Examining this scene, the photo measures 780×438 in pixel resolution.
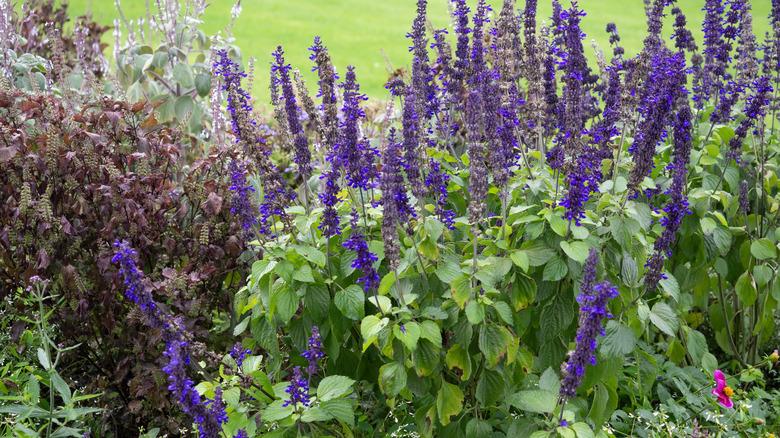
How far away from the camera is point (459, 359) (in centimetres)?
303

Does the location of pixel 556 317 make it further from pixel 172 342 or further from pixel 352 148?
pixel 172 342

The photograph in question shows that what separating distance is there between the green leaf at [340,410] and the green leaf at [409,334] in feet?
1.01

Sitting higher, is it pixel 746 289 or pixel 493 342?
pixel 493 342

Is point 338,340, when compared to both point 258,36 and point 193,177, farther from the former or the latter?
point 258,36

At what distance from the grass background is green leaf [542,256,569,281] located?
9597 millimetres

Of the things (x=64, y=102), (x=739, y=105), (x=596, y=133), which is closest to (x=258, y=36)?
(x=64, y=102)

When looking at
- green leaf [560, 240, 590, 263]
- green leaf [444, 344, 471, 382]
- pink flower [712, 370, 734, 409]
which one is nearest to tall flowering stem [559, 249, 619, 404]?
green leaf [560, 240, 590, 263]

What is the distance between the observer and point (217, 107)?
5.26 m

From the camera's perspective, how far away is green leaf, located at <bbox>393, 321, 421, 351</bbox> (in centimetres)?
275

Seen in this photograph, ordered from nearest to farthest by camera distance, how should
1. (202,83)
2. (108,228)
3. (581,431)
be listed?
(581,431), (108,228), (202,83)

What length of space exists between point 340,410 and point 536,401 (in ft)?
2.25

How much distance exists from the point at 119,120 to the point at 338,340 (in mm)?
1724

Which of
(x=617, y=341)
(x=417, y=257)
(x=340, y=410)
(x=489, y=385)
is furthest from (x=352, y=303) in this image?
(x=617, y=341)

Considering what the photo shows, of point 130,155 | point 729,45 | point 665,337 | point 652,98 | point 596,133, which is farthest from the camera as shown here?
point 665,337
